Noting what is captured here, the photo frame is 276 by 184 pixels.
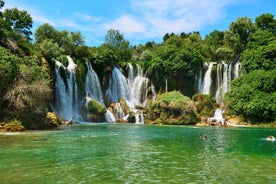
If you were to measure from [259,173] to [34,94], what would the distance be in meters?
25.7

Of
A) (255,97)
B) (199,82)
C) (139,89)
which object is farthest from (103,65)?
(255,97)

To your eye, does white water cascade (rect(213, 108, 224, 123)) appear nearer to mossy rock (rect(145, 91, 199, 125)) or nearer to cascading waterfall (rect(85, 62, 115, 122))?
mossy rock (rect(145, 91, 199, 125))

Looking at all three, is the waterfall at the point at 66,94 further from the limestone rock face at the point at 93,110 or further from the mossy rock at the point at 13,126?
the mossy rock at the point at 13,126

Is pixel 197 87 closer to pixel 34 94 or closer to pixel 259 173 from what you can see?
pixel 34 94

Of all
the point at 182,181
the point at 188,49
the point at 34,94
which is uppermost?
the point at 188,49

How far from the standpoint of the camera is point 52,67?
54.3 metres

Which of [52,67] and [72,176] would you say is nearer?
[72,176]

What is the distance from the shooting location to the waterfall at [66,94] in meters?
53.7

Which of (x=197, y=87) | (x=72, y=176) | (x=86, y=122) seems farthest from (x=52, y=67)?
(x=72, y=176)

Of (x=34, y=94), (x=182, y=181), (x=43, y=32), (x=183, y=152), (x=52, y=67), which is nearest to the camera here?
(x=182, y=181)

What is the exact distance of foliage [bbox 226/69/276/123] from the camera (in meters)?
55.0

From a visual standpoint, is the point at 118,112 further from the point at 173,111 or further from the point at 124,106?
the point at 173,111

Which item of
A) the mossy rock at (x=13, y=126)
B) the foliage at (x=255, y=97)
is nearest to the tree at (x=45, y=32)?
the foliage at (x=255, y=97)

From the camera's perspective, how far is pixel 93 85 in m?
62.2
